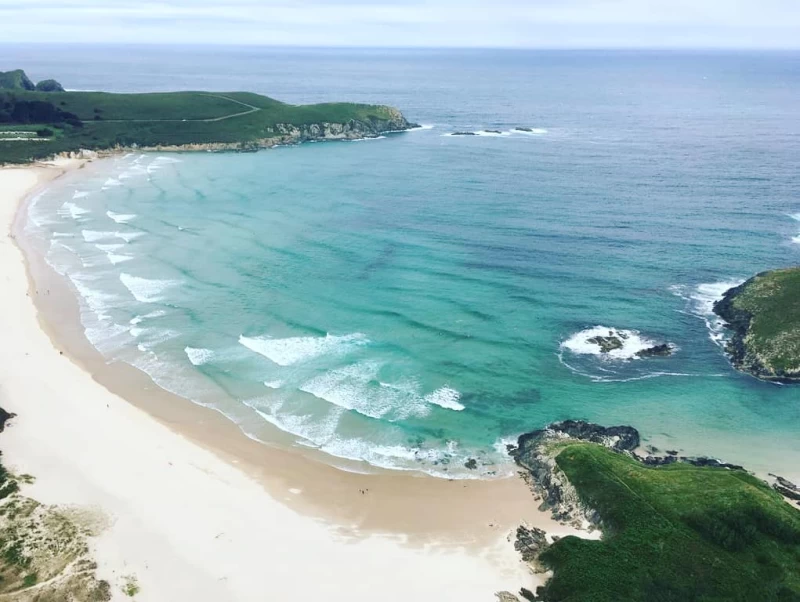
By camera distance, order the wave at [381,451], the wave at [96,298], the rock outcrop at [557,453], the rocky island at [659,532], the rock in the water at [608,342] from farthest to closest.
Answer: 1. the wave at [96,298]
2. the rock in the water at [608,342]
3. the wave at [381,451]
4. the rock outcrop at [557,453]
5. the rocky island at [659,532]

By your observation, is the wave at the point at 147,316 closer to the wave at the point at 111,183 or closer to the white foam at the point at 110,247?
the white foam at the point at 110,247

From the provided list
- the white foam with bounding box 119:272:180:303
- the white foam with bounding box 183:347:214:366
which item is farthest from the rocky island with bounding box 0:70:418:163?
the white foam with bounding box 183:347:214:366

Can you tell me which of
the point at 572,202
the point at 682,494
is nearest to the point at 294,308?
the point at 682,494

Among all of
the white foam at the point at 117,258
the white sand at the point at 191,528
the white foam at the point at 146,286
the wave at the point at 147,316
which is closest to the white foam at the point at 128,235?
the white foam at the point at 117,258

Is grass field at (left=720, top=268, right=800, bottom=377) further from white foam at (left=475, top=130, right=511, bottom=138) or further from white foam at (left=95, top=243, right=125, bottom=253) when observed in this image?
white foam at (left=475, top=130, right=511, bottom=138)

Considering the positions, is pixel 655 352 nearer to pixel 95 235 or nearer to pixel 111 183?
pixel 95 235

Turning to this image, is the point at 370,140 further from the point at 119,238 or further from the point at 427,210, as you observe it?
the point at 119,238
